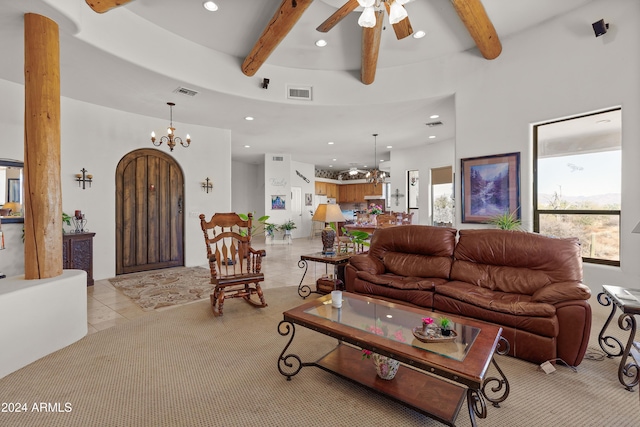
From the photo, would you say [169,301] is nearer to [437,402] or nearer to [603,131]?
[437,402]

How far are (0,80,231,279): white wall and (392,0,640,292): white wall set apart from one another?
4.88 metres

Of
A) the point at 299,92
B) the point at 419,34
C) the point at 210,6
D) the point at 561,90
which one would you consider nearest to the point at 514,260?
the point at 561,90

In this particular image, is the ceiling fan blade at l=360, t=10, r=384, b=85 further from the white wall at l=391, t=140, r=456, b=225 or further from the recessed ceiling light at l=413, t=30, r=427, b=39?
the white wall at l=391, t=140, r=456, b=225

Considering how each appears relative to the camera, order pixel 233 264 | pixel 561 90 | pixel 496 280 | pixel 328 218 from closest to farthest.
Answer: pixel 496 280
pixel 233 264
pixel 561 90
pixel 328 218

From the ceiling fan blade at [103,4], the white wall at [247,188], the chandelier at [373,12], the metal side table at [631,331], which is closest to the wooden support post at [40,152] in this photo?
the ceiling fan blade at [103,4]

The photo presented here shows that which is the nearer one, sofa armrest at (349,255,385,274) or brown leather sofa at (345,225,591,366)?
brown leather sofa at (345,225,591,366)

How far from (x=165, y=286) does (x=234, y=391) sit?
3124mm

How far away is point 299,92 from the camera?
4871 millimetres

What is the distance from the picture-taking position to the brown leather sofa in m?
2.19

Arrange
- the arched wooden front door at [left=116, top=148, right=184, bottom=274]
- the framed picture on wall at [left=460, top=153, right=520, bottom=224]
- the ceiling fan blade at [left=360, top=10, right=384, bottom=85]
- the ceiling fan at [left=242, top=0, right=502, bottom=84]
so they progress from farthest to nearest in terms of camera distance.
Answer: the arched wooden front door at [left=116, top=148, right=184, bottom=274] → the framed picture on wall at [left=460, top=153, right=520, bottom=224] → the ceiling fan blade at [left=360, top=10, right=384, bottom=85] → the ceiling fan at [left=242, top=0, right=502, bottom=84]

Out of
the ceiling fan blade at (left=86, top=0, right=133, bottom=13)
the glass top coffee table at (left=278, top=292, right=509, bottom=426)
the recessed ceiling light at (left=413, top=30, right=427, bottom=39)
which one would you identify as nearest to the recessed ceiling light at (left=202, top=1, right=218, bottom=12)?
the ceiling fan blade at (left=86, top=0, right=133, bottom=13)

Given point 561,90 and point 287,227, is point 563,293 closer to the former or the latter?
point 561,90

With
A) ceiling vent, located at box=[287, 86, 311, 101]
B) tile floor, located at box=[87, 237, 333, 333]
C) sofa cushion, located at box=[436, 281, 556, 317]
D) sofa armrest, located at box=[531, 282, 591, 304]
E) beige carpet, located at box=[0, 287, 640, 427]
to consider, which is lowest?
beige carpet, located at box=[0, 287, 640, 427]

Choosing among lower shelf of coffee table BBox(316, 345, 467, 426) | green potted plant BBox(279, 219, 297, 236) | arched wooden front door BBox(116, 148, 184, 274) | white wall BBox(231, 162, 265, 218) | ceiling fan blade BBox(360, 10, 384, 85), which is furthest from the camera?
white wall BBox(231, 162, 265, 218)
